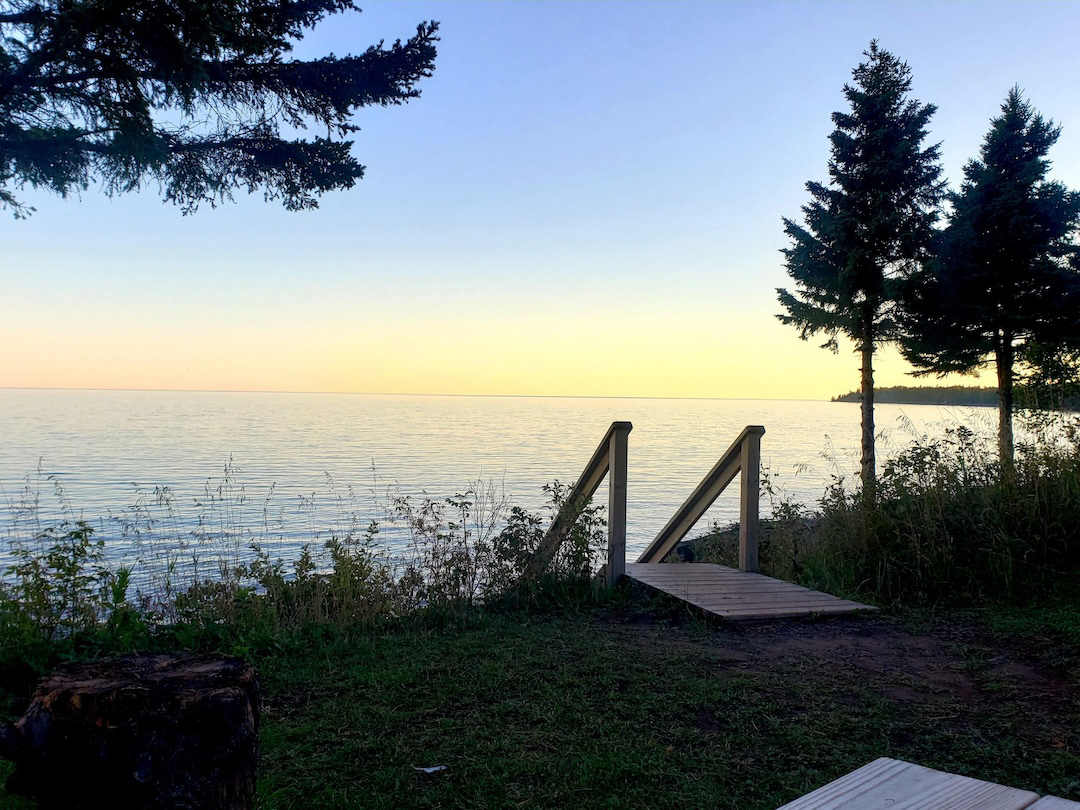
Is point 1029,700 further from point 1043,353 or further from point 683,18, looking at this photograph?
point 683,18

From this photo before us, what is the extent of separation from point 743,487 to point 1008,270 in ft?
46.9

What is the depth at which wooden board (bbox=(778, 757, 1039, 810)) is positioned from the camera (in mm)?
1119

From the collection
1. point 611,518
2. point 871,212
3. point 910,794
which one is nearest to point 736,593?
point 611,518

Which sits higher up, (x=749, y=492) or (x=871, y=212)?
(x=871, y=212)

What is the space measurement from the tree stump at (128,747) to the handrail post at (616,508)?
4.45 m

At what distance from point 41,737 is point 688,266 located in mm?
22546

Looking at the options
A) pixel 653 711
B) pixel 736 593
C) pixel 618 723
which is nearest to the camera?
pixel 618 723

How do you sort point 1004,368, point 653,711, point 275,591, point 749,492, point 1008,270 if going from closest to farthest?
point 653,711
point 275,591
point 749,492
point 1008,270
point 1004,368

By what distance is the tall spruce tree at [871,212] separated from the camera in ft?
51.1

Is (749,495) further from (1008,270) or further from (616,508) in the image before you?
(1008,270)

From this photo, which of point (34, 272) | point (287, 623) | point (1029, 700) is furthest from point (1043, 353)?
point (34, 272)

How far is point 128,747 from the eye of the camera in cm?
192

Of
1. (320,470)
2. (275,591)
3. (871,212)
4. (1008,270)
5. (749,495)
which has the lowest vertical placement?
(320,470)

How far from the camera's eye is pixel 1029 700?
3.69 m
